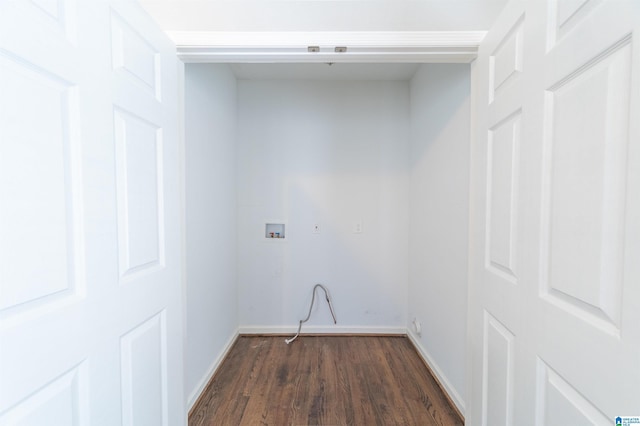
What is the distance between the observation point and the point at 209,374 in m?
2.02

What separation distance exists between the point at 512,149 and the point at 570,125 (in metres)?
0.24

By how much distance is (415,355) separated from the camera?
238 cm

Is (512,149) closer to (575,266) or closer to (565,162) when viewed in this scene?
(565,162)

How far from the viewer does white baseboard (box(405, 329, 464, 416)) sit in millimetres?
1725

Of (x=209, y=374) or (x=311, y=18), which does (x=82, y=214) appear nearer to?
(x=311, y=18)

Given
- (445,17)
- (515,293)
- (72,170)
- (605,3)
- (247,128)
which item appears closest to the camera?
(605,3)

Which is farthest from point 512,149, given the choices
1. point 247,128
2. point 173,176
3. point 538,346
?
point 247,128

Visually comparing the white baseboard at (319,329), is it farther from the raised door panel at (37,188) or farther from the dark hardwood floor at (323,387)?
the raised door panel at (37,188)

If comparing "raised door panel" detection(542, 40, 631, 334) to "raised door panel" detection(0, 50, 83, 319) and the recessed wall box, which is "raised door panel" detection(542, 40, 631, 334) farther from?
the recessed wall box

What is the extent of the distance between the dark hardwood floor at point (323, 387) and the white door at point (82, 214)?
32.5 inches

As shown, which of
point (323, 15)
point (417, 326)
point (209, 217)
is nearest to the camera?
point (323, 15)

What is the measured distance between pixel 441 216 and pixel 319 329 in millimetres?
1655

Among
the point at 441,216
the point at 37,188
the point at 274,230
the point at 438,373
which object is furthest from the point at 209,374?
the point at 441,216

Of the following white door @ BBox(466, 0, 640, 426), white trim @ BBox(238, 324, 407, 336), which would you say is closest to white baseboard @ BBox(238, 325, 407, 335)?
white trim @ BBox(238, 324, 407, 336)
